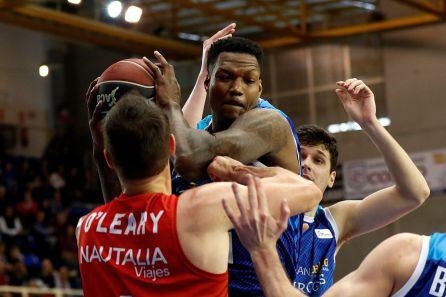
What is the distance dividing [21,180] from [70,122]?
3796 millimetres

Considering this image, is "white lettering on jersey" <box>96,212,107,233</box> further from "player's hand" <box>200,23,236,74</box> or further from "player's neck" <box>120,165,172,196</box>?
"player's hand" <box>200,23,236,74</box>

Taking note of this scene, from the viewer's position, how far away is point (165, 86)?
14.5 ft

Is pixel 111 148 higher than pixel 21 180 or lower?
higher

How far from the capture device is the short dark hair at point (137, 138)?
339 cm

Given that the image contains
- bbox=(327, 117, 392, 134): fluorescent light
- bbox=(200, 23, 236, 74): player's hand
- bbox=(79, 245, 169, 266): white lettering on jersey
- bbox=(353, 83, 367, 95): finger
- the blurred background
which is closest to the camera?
bbox=(79, 245, 169, 266): white lettering on jersey

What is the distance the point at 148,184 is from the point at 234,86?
3.84 ft

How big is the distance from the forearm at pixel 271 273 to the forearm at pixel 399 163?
1628 millimetres

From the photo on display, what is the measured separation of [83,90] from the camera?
25859mm

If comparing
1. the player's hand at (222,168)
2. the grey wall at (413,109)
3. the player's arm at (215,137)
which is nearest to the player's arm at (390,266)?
the player's hand at (222,168)

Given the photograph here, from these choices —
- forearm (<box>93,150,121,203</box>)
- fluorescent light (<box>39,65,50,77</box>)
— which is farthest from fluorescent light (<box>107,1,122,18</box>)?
forearm (<box>93,150,121,203</box>)

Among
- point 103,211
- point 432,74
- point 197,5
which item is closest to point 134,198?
point 103,211

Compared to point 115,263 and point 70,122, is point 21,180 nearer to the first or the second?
point 70,122

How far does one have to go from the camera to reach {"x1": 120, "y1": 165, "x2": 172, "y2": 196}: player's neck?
352 cm

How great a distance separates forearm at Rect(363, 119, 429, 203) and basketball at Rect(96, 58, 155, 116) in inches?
50.4
